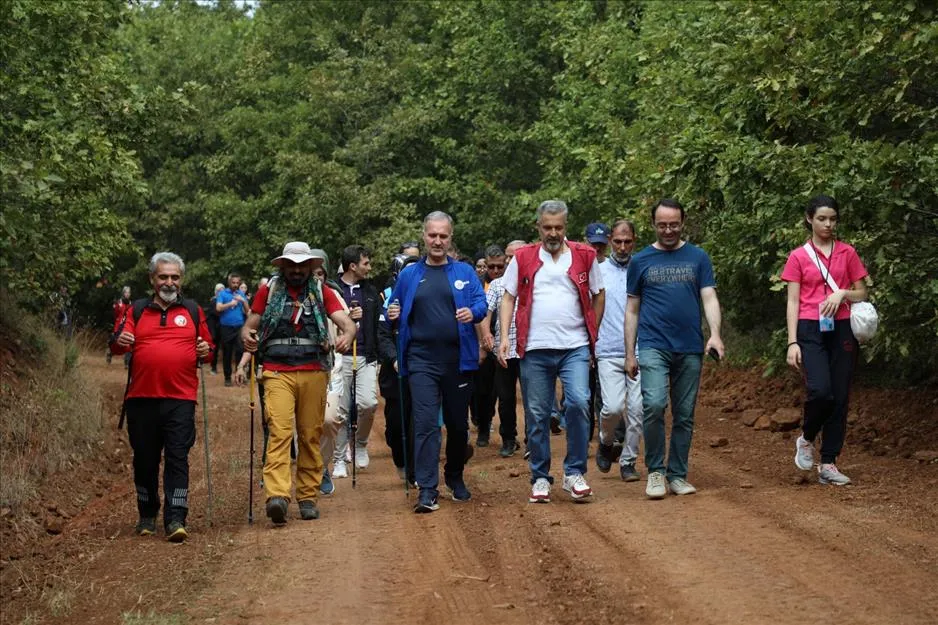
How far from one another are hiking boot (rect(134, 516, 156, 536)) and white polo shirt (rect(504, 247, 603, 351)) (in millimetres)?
3126

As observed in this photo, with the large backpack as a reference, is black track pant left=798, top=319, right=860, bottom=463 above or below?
below

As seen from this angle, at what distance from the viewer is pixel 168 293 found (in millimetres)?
10391

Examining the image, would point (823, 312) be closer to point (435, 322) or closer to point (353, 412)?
point (435, 322)

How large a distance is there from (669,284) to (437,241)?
174cm

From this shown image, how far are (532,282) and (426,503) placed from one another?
1802mm

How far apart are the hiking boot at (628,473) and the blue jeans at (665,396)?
1.16 metres

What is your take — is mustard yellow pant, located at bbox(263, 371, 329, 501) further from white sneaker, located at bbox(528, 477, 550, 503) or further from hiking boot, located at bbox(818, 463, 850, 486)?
hiking boot, located at bbox(818, 463, 850, 486)

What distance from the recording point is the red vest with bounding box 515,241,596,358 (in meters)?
10.5

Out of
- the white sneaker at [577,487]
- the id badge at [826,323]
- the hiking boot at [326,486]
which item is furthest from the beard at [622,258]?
the hiking boot at [326,486]

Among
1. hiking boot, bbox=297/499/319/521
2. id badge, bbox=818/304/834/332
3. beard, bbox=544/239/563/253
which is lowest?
hiking boot, bbox=297/499/319/521

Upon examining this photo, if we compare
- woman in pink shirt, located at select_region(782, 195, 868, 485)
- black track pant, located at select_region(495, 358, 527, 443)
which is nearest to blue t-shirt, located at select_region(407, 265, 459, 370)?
woman in pink shirt, located at select_region(782, 195, 868, 485)

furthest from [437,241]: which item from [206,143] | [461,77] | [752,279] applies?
[206,143]

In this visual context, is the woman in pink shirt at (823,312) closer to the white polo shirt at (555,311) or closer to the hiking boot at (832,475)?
the hiking boot at (832,475)

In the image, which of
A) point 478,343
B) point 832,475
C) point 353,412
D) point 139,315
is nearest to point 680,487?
point 832,475
